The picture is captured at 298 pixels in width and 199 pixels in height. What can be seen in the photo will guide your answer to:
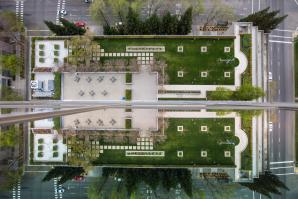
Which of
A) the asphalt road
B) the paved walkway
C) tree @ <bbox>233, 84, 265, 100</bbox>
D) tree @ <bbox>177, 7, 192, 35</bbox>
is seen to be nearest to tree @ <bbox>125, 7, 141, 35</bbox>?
tree @ <bbox>177, 7, 192, 35</bbox>

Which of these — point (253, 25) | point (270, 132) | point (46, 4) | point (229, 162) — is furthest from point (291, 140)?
point (46, 4)

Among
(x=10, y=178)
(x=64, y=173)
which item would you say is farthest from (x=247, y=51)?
(x=10, y=178)

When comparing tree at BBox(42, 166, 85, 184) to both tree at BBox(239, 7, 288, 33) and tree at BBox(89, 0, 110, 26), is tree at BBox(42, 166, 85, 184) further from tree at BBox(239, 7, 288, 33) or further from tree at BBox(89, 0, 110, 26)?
tree at BBox(239, 7, 288, 33)

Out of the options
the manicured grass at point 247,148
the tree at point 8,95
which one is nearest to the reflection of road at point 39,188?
the tree at point 8,95

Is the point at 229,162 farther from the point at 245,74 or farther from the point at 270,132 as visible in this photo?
the point at 245,74

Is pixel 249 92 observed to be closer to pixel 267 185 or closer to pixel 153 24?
pixel 267 185

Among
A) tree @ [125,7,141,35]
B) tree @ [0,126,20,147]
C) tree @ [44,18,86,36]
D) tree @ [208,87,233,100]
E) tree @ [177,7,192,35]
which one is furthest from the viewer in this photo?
tree @ [208,87,233,100]

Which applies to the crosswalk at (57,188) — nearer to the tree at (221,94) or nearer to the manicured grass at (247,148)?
the tree at (221,94)

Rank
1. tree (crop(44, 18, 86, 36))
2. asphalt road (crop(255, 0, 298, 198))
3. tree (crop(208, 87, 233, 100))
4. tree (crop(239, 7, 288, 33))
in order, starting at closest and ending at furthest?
tree (crop(239, 7, 288, 33)), tree (crop(44, 18, 86, 36)), tree (crop(208, 87, 233, 100)), asphalt road (crop(255, 0, 298, 198))
